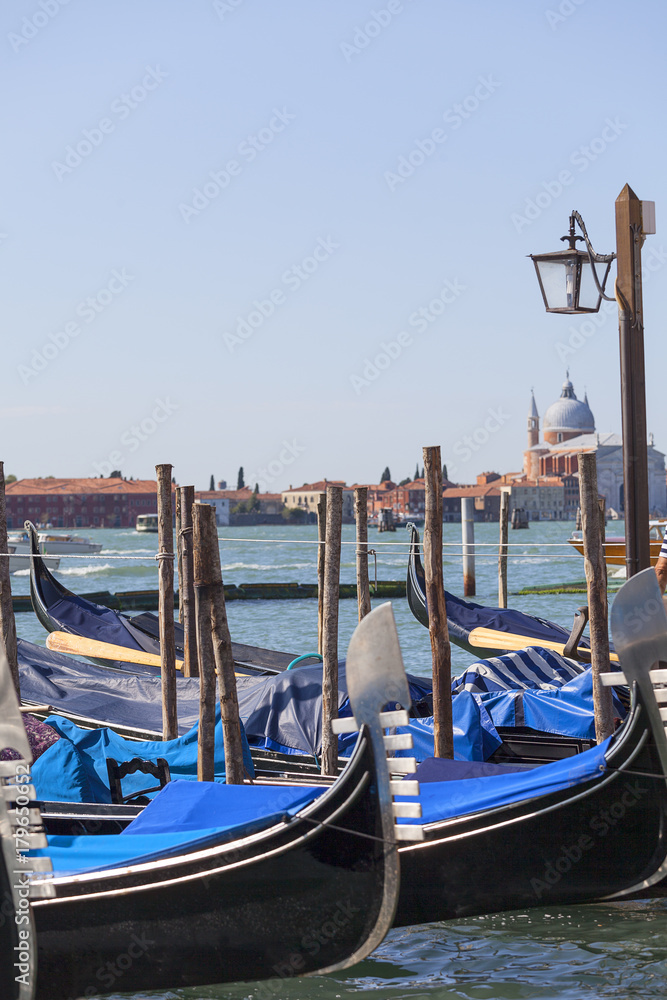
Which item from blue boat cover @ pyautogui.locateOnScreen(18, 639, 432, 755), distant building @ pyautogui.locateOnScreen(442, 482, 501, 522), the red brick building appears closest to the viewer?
blue boat cover @ pyautogui.locateOnScreen(18, 639, 432, 755)

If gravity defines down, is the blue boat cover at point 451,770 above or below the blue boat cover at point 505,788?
below

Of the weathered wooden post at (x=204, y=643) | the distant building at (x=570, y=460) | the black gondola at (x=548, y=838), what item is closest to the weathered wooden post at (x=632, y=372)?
the black gondola at (x=548, y=838)

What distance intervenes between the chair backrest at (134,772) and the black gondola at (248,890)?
0.97m

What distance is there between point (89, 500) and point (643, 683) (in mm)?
65848

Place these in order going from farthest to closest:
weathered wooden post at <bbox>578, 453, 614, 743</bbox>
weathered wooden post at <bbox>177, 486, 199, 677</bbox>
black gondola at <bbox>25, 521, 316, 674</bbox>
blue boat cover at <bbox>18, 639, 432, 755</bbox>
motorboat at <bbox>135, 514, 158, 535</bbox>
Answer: motorboat at <bbox>135, 514, 158, 535</bbox>, black gondola at <bbox>25, 521, 316, 674</bbox>, weathered wooden post at <bbox>177, 486, 199, 677</bbox>, blue boat cover at <bbox>18, 639, 432, 755</bbox>, weathered wooden post at <bbox>578, 453, 614, 743</bbox>

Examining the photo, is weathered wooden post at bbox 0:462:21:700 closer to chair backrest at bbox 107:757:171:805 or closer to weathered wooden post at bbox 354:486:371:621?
chair backrest at bbox 107:757:171:805

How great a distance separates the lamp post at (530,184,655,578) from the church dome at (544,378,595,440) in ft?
264

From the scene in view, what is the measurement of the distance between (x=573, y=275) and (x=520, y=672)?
7.87ft

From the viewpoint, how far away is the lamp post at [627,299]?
11.7ft

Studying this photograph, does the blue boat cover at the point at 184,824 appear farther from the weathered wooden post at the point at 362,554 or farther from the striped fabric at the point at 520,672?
the weathered wooden post at the point at 362,554

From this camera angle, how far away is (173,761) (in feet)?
13.4

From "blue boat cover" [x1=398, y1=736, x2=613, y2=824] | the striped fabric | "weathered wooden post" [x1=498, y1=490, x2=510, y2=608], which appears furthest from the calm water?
"weathered wooden post" [x1=498, y1=490, x2=510, y2=608]

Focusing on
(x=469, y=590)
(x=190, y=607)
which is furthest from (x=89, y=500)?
(x=190, y=607)

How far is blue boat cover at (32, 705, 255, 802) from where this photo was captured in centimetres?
375
